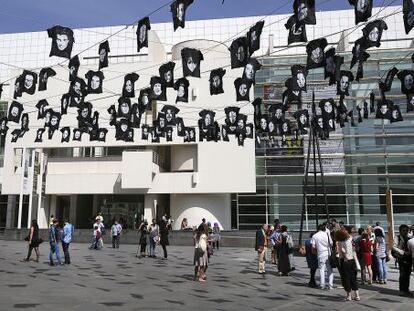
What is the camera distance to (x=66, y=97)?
21219 millimetres

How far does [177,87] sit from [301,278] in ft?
29.3

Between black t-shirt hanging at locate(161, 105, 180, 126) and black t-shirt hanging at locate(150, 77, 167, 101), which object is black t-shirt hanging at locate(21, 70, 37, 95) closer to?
black t-shirt hanging at locate(150, 77, 167, 101)

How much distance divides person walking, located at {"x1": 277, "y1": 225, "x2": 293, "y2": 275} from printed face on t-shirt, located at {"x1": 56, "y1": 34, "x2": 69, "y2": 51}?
9016 mm

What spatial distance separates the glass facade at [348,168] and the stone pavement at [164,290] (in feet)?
72.9

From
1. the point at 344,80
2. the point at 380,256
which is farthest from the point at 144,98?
the point at 380,256

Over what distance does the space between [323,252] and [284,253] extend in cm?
277

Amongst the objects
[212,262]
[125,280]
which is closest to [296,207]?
[212,262]

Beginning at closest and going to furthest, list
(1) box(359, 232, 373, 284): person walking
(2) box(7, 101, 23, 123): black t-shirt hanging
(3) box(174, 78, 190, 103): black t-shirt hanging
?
(1) box(359, 232, 373, 284): person walking → (3) box(174, 78, 190, 103): black t-shirt hanging → (2) box(7, 101, 23, 123): black t-shirt hanging

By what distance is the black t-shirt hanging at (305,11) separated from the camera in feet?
37.7

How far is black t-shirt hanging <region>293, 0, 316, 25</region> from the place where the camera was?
11477 mm

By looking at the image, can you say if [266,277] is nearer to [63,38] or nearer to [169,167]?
[63,38]

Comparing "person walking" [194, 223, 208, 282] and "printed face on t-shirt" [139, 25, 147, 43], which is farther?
"printed face on t-shirt" [139, 25, 147, 43]

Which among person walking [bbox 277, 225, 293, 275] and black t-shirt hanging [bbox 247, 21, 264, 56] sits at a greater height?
black t-shirt hanging [bbox 247, 21, 264, 56]

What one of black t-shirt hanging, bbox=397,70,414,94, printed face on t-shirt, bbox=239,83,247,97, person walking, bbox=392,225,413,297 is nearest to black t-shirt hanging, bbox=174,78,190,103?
printed face on t-shirt, bbox=239,83,247,97
